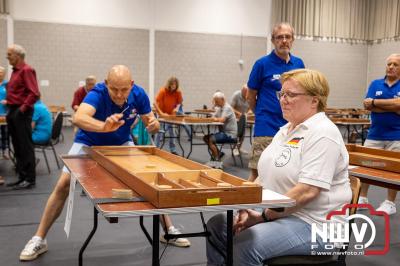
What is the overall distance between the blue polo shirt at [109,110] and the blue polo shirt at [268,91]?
2.72 ft

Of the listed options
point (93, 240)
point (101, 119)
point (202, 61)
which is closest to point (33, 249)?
point (93, 240)

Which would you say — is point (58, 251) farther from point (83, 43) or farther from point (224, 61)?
point (224, 61)

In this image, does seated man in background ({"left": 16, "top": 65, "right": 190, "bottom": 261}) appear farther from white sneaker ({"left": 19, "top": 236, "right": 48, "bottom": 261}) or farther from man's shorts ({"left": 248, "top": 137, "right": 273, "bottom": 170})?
man's shorts ({"left": 248, "top": 137, "right": 273, "bottom": 170})

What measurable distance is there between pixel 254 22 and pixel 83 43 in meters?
4.81

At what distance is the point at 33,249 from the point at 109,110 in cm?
A: 98

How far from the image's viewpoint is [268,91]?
10.7 ft

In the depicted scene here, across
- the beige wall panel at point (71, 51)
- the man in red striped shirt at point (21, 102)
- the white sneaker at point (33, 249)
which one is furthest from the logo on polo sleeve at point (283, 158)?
the beige wall panel at point (71, 51)

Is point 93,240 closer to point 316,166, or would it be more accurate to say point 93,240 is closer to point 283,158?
point 283,158

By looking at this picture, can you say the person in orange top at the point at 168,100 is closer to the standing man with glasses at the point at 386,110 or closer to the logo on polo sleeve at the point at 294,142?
the standing man with glasses at the point at 386,110

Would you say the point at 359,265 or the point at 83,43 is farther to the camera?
the point at 83,43

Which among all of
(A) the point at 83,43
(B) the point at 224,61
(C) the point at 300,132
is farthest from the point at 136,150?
(B) the point at 224,61

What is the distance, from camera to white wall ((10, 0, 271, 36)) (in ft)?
36.7

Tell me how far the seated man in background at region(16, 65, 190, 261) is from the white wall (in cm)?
929

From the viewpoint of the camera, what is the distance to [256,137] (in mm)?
3271
